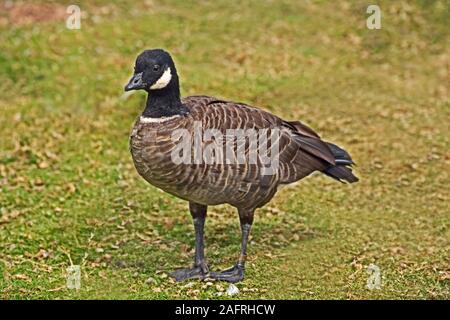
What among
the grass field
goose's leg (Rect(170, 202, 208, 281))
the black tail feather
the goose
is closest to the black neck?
the goose

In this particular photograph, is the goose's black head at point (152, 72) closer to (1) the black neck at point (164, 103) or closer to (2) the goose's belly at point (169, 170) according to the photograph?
(1) the black neck at point (164, 103)

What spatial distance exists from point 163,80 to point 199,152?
60 cm

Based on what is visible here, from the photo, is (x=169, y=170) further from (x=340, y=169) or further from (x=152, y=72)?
(x=340, y=169)

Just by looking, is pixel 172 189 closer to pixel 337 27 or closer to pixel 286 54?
pixel 286 54

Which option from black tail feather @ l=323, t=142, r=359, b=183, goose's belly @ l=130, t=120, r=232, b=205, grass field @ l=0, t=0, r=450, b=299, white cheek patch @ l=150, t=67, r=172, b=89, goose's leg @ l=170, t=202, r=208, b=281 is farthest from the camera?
black tail feather @ l=323, t=142, r=359, b=183

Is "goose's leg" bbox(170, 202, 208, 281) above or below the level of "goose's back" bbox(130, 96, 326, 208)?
below

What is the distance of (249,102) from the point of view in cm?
1119

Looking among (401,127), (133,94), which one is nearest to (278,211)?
(401,127)

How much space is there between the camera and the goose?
6.09m

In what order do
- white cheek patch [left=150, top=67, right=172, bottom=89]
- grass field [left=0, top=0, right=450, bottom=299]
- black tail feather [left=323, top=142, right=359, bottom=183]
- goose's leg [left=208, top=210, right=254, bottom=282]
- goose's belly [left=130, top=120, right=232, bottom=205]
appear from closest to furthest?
goose's belly [left=130, top=120, right=232, bottom=205]
white cheek patch [left=150, top=67, right=172, bottom=89]
goose's leg [left=208, top=210, right=254, bottom=282]
grass field [left=0, top=0, right=450, bottom=299]
black tail feather [left=323, top=142, right=359, bottom=183]

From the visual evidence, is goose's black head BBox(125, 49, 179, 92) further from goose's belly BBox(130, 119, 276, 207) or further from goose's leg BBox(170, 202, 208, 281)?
goose's leg BBox(170, 202, 208, 281)

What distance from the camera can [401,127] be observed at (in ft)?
34.1

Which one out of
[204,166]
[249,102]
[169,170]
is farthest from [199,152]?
[249,102]

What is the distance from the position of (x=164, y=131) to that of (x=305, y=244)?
2.01 metres
